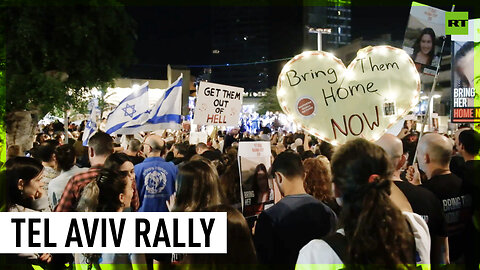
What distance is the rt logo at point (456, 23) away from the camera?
7.13 m

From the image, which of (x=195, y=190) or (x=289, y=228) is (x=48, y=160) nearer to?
(x=195, y=190)

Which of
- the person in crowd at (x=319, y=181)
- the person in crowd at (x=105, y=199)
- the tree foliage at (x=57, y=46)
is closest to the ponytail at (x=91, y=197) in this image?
the person in crowd at (x=105, y=199)

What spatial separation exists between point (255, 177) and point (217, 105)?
475 centimetres

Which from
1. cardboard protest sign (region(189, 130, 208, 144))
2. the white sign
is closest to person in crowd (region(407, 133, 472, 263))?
the white sign

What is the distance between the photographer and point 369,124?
5844mm

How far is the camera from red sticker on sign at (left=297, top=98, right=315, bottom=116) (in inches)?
Result: 235

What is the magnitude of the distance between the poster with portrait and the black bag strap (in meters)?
4.98

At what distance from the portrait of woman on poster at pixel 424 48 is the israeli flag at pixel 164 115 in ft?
13.8

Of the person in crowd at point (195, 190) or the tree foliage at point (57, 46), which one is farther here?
the tree foliage at point (57, 46)

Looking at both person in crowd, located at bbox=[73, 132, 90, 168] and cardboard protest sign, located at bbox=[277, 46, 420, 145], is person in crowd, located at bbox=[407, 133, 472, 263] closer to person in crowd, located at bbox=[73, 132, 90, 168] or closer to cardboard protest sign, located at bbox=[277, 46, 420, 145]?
cardboard protest sign, located at bbox=[277, 46, 420, 145]

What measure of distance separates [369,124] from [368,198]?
11.9 ft

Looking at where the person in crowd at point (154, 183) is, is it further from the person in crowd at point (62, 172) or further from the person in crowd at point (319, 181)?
the person in crowd at point (319, 181)

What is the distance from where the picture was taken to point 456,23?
23.9 ft

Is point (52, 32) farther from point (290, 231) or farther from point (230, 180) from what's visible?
point (290, 231)
